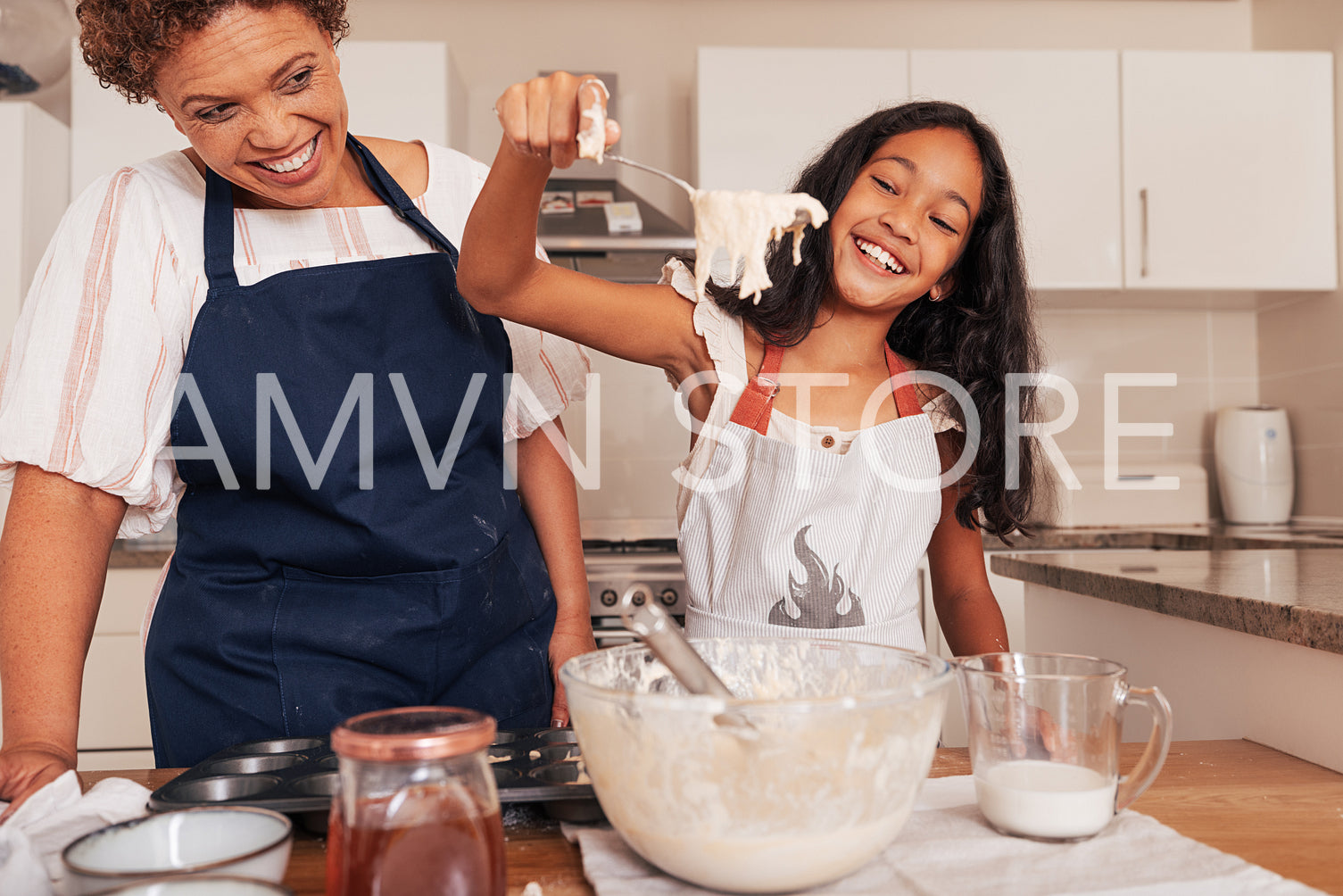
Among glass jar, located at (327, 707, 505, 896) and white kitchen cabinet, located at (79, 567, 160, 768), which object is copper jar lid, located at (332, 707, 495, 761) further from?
white kitchen cabinet, located at (79, 567, 160, 768)

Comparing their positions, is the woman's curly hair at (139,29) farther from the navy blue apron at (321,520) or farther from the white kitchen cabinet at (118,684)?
the white kitchen cabinet at (118,684)

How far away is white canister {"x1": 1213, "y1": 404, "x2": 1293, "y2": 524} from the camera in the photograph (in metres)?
2.60

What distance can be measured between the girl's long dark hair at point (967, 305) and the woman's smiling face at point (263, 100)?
1.50 ft

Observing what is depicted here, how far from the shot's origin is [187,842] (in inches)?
18.2

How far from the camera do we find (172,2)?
85 cm

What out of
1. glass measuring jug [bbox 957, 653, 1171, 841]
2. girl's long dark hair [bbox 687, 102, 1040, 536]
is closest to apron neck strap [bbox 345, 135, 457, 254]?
girl's long dark hair [bbox 687, 102, 1040, 536]

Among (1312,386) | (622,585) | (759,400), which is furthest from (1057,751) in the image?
(1312,386)

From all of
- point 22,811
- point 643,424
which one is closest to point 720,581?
point 22,811

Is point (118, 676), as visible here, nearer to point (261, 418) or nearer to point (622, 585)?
point (622, 585)

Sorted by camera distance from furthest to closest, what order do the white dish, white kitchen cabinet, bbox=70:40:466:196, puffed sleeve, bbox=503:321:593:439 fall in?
white kitchen cabinet, bbox=70:40:466:196 → puffed sleeve, bbox=503:321:593:439 → the white dish

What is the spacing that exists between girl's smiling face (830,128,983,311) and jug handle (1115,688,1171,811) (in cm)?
60

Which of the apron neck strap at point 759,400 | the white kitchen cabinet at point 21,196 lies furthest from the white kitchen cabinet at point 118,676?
the apron neck strap at point 759,400

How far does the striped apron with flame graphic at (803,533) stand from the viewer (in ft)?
3.55

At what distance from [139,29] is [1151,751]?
95 cm
